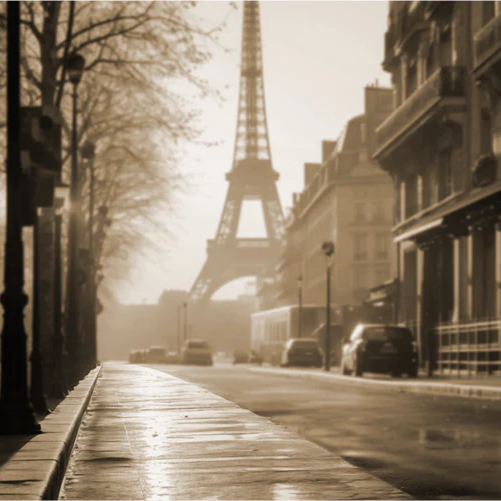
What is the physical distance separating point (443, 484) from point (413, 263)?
32721mm

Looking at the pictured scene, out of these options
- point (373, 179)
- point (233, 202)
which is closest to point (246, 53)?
point (233, 202)

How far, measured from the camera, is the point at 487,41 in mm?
28266

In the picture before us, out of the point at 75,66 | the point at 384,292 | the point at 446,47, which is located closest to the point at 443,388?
the point at 75,66

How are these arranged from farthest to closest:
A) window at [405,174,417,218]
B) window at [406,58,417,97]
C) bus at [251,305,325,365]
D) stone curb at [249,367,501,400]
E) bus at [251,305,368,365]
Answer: bus at [251,305,325,365]
bus at [251,305,368,365]
window at [405,174,417,218]
window at [406,58,417,97]
stone curb at [249,367,501,400]

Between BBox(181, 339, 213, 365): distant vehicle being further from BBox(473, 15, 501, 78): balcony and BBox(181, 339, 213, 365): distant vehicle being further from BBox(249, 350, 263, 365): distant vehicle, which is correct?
BBox(473, 15, 501, 78): balcony

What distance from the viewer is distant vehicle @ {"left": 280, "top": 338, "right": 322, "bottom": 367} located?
4856cm

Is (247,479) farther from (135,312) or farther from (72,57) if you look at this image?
(135,312)

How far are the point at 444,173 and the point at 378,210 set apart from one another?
3738 centimetres

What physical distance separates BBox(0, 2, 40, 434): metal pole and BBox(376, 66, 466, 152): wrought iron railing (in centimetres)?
2366

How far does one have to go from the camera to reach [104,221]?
41.4 meters

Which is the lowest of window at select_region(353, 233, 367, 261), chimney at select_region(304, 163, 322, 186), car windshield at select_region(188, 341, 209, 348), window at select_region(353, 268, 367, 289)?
car windshield at select_region(188, 341, 209, 348)

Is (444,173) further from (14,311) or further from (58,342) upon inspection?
(14,311)

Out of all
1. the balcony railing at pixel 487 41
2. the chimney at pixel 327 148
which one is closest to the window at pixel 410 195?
the balcony railing at pixel 487 41

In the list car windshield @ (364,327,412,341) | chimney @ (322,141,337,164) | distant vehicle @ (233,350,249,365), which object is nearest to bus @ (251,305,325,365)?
distant vehicle @ (233,350,249,365)
